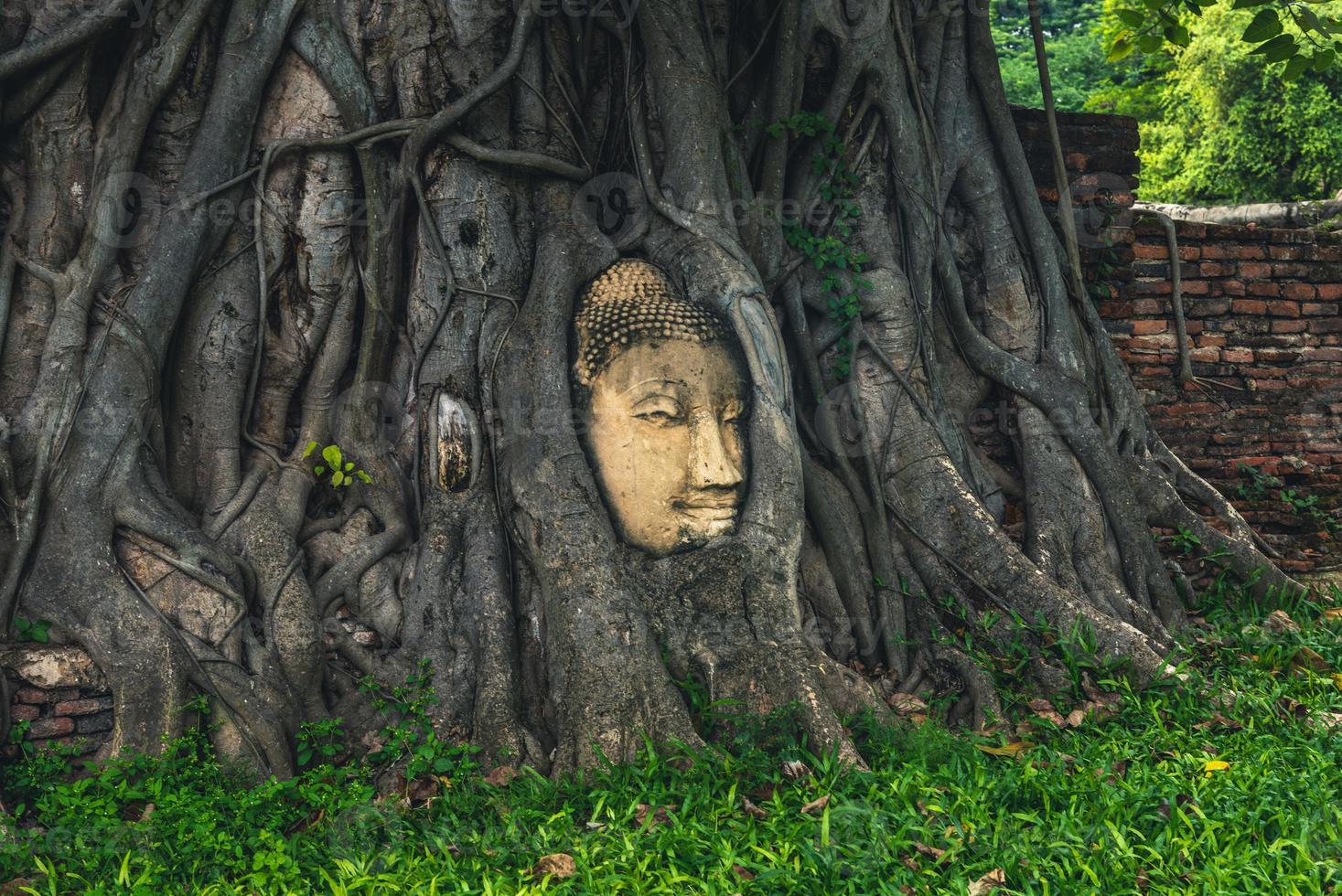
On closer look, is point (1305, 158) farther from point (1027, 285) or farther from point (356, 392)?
point (356, 392)

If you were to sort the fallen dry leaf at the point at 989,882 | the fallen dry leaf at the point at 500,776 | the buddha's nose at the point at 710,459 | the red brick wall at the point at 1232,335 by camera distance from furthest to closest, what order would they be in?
the red brick wall at the point at 1232,335
the buddha's nose at the point at 710,459
the fallen dry leaf at the point at 500,776
the fallen dry leaf at the point at 989,882

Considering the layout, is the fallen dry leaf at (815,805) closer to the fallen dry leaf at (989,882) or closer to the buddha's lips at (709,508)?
the fallen dry leaf at (989,882)

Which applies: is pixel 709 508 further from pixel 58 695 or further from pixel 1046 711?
pixel 58 695

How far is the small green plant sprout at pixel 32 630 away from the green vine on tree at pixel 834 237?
9.43ft

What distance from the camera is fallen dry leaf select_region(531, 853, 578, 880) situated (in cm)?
299

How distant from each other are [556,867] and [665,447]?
1.49m

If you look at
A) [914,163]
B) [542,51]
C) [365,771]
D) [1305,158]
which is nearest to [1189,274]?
[914,163]

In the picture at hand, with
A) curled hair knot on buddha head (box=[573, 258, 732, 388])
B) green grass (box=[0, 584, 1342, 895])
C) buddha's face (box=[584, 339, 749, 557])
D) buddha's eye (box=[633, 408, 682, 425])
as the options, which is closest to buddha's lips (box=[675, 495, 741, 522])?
buddha's face (box=[584, 339, 749, 557])

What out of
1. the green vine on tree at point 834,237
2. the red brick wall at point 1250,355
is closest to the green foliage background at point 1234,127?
the red brick wall at point 1250,355

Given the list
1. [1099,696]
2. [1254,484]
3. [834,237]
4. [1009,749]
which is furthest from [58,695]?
[1254,484]

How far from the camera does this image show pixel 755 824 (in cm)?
321

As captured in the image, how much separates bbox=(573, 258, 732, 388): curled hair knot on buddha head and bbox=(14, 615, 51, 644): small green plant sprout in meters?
1.80

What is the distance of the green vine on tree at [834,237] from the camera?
481 centimetres

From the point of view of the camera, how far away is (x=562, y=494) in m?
3.96
